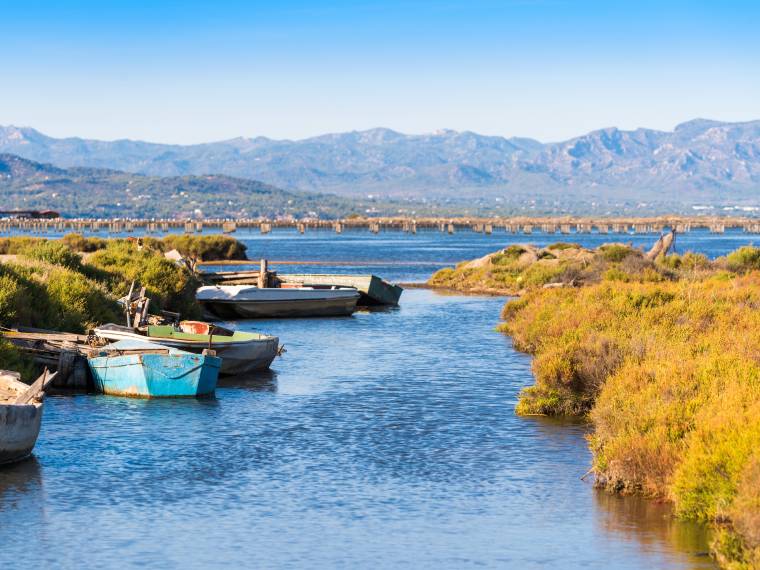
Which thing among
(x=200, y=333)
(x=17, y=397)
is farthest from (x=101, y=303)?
(x=17, y=397)

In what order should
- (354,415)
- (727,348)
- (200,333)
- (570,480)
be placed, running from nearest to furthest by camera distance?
(570,480) → (727,348) → (354,415) → (200,333)

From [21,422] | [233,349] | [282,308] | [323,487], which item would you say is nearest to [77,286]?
[233,349]

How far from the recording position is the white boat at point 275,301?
49.5 m

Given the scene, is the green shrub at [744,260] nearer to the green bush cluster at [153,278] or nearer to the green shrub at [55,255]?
the green bush cluster at [153,278]

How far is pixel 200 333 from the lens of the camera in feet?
110

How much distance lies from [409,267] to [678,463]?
8364 centimetres

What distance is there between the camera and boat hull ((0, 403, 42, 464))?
1966cm

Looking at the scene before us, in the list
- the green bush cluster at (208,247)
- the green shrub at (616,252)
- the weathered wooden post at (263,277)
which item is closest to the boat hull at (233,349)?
Result: the weathered wooden post at (263,277)

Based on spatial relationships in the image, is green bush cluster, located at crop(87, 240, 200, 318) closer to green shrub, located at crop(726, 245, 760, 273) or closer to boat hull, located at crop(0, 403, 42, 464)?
boat hull, located at crop(0, 403, 42, 464)

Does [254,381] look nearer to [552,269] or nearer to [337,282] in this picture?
[337,282]

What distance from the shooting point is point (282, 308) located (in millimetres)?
50906

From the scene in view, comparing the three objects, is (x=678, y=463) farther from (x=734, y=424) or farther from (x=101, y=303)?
(x=101, y=303)

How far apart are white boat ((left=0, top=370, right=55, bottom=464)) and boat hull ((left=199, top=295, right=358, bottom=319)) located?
28.5 metres

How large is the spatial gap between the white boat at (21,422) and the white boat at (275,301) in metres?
28.4
